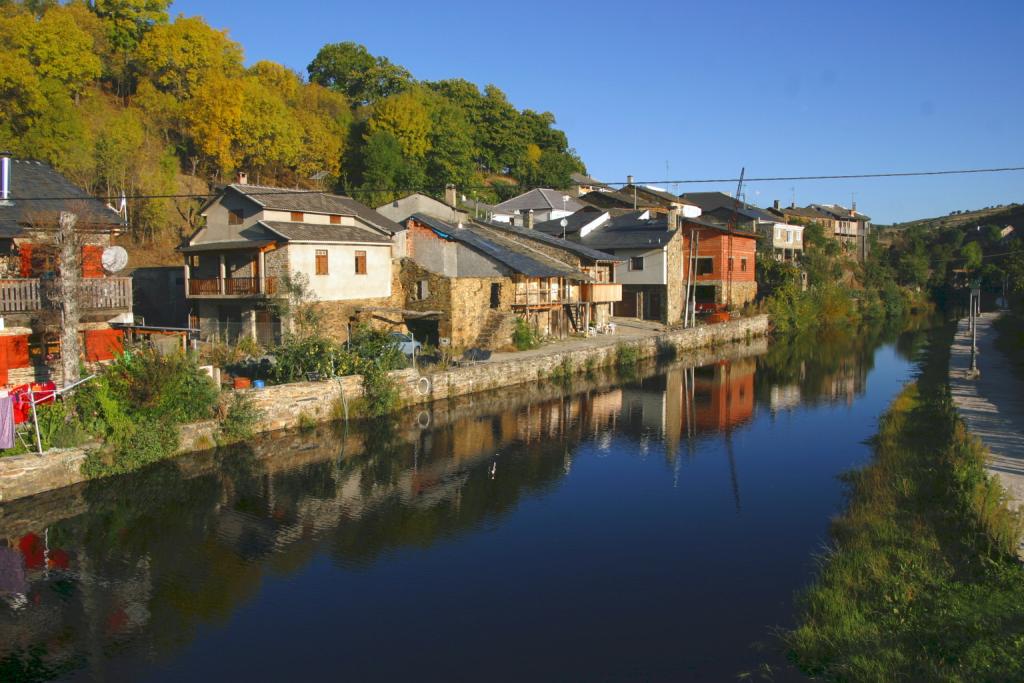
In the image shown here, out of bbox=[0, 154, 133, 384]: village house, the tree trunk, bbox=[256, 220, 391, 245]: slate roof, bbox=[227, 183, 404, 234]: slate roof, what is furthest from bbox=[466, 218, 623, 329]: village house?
the tree trunk

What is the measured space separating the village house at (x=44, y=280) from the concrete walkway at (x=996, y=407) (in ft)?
69.7

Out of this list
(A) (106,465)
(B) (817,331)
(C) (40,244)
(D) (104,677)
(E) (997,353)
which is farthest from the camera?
(B) (817,331)

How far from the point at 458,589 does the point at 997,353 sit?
111 feet

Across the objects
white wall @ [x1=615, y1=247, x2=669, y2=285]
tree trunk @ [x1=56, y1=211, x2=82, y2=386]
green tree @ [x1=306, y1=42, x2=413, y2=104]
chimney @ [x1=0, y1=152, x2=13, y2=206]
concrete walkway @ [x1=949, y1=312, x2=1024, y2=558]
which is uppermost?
green tree @ [x1=306, y1=42, x2=413, y2=104]

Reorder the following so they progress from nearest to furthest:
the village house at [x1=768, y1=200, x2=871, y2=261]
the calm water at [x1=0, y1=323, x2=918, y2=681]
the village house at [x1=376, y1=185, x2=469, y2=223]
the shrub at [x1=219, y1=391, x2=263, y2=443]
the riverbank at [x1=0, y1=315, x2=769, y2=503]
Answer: the calm water at [x1=0, y1=323, x2=918, y2=681] < the riverbank at [x1=0, y1=315, x2=769, y2=503] < the shrub at [x1=219, y1=391, x2=263, y2=443] < the village house at [x1=376, y1=185, x2=469, y2=223] < the village house at [x1=768, y1=200, x2=871, y2=261]

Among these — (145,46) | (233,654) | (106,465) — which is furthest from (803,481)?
(145,46)

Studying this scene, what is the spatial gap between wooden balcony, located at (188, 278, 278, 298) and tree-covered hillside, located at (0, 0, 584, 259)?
9981 mm

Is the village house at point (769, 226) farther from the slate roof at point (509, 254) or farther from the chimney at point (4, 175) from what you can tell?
the chimney at point (4, 175)

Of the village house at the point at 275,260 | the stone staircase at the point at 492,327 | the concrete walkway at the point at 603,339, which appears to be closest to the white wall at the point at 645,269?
the concrete walkway at the point at 603,339

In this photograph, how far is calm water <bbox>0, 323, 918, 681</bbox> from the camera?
10141mm

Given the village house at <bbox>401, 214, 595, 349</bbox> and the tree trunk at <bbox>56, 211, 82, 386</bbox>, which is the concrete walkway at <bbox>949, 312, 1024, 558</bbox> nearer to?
the village house at <bbox>401, 214, 595, 349</bbox>

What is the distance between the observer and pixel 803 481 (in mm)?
18000

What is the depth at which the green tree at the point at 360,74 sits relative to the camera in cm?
7250

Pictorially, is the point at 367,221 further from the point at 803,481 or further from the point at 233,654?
the point at 233,654
